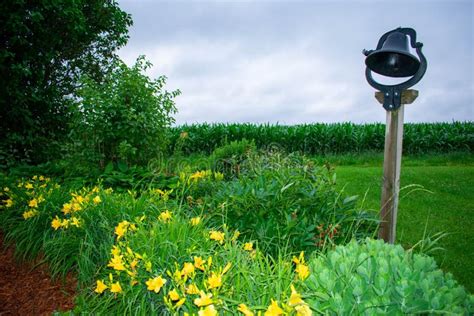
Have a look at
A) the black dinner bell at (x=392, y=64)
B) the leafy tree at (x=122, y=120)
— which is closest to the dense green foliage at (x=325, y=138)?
the leafy tree at (x=122, y=120)

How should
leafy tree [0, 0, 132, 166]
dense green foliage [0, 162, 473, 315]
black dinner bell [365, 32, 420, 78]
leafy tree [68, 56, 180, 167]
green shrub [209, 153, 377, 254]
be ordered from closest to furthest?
1. dense green foliage [0, 162, 473, 315]
2. green shrub [209, 153, 377, 254]
3. black dinner bell [365, 32, 420, 78]
4. leafy tree [68, 56, 180, 167]
5. leafy tree [0, 0, 132, 166]

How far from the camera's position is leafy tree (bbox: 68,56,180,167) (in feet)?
21.6

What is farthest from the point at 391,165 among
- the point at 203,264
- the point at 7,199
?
the point at 7,199

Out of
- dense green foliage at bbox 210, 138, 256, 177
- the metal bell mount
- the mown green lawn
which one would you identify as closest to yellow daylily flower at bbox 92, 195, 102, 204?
the mown green lawn

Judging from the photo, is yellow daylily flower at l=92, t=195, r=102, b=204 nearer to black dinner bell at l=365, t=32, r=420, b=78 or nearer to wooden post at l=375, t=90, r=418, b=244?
wooden post at l=375, t=90, r=418, b=244

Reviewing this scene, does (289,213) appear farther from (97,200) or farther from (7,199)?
(7,199)

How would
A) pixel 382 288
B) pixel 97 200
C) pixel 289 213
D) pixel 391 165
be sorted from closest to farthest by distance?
pixel 382 288
pixel 289 213
pixel 97 200
pixel 391 165

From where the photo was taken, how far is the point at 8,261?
445 cm

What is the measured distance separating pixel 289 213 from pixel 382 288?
1.93 metres

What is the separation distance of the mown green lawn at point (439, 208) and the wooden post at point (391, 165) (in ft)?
0.50

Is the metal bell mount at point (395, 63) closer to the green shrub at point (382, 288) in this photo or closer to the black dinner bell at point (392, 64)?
the black dinner bell at point (392, 64)

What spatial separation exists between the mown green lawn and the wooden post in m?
0.15

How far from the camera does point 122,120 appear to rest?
6.63 meters

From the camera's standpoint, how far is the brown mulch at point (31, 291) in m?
3.54
